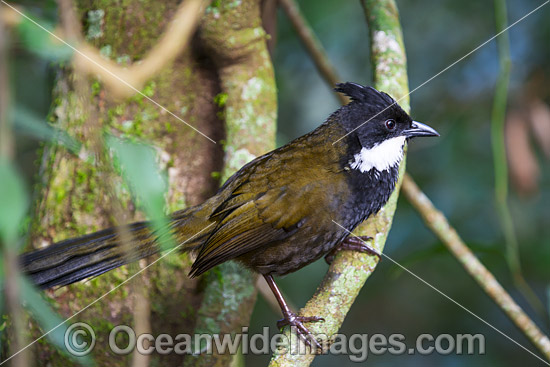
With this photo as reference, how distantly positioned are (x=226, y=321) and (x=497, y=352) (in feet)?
7.55

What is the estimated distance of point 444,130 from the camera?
3873 mm

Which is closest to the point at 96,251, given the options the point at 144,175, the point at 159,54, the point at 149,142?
the point at 149,142

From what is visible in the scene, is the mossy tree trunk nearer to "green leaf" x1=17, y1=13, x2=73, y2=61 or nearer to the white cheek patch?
the white cheek patch

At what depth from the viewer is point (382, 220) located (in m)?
2.63

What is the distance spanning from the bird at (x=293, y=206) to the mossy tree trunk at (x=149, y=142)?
0.23 m

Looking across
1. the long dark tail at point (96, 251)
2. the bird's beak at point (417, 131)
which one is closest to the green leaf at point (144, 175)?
the long dark tail at point (96, 251)

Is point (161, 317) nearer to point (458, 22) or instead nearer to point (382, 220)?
point (382, 220)

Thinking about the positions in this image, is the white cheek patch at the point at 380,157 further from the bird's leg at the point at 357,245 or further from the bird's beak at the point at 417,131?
the bird's leg at the point at 357,245

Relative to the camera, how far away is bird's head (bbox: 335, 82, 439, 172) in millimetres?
2598

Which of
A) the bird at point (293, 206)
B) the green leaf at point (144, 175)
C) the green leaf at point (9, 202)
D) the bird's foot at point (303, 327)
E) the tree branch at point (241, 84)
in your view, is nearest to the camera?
the green leaf at point (9, 202)

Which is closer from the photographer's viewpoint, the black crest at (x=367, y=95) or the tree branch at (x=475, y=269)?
the black crest at (x=367, y=95)

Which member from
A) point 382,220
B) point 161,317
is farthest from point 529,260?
point 161,317

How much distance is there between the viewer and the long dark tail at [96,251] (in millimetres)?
2291

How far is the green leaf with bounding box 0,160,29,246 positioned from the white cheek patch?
173 centimetres
